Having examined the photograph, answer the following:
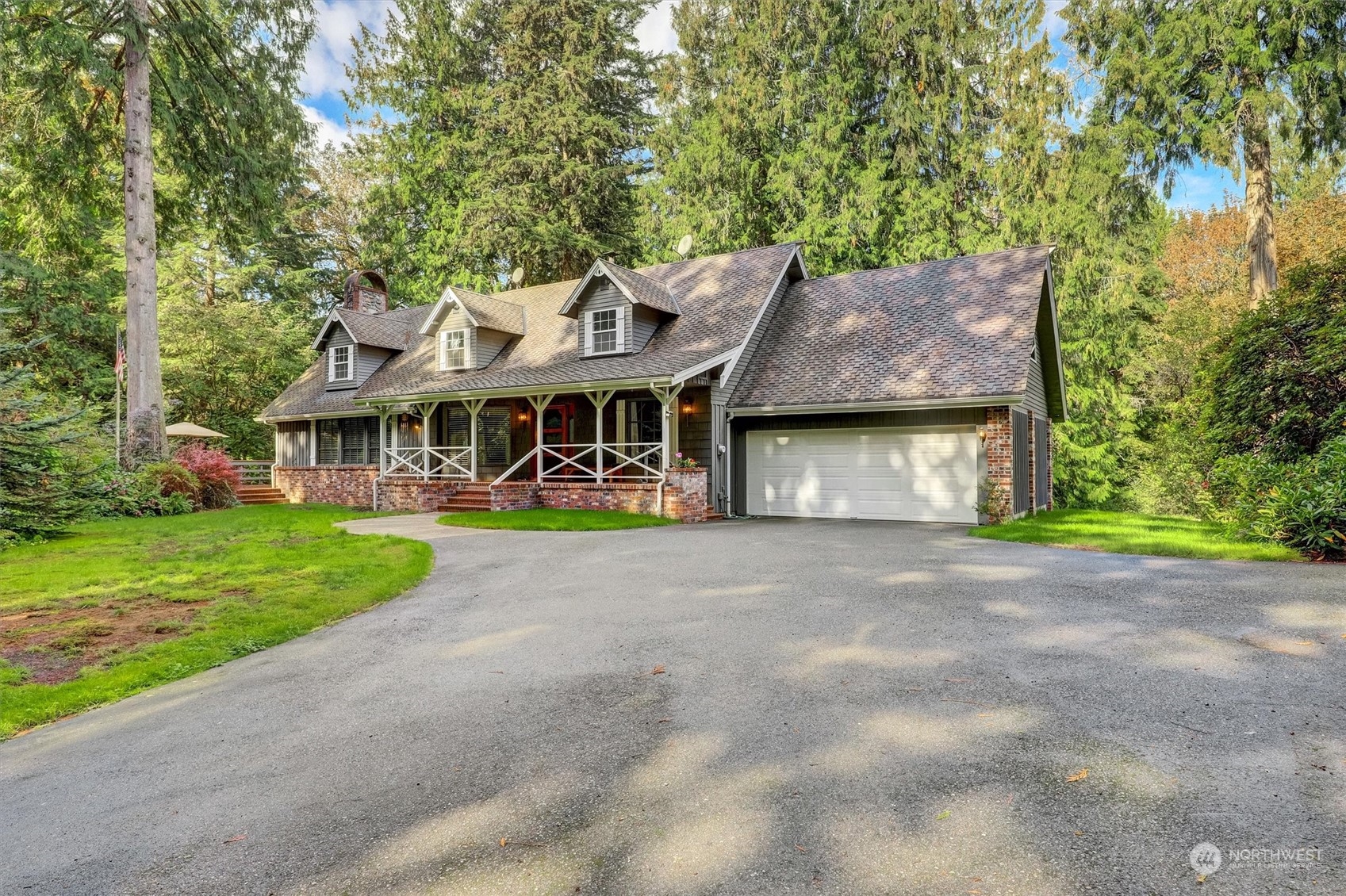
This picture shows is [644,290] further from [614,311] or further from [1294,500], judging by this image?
[1294,500]

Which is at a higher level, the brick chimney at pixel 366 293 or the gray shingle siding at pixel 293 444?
the brick chimney at pixel 366 293

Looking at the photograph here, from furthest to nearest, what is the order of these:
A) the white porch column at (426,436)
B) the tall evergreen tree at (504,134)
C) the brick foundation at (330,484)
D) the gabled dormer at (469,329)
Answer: the tall evergreen tree at (504,134)
the brick foundation at (330,484)
the gabled dormer at (469,329)
the white porch column at (426,436)

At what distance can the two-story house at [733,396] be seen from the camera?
1334 cm

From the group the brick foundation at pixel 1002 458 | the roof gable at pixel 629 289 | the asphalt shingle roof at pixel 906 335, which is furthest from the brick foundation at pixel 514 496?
the brick foundation at pixel 1002 458

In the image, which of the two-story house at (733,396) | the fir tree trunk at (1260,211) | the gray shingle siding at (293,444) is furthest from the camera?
the gray shingle siding at (293,444)

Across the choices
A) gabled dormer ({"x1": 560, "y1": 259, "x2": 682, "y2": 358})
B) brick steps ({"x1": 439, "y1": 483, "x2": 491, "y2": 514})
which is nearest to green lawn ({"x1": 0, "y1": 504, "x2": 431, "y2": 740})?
brick steps ({"x1": 439, "y1": 483, "x2": 491, "y2": 514})

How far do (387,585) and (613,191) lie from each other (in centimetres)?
2220

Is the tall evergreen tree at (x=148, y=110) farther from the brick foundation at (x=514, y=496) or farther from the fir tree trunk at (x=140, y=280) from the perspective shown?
the brick foundation at (x=514, y=496)

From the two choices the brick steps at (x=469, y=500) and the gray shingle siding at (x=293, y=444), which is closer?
the brick steps at (x=469, y=500)

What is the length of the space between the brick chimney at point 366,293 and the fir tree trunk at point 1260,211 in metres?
24.9

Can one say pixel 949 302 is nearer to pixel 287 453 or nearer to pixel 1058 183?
pixel 1058 183

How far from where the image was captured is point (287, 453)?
893 inches

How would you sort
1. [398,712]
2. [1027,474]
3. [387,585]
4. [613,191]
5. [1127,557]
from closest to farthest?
[398,712], [387,585], [1127,557], [1027,474], [613,191]

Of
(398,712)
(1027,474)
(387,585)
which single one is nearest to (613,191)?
(1027,474)
